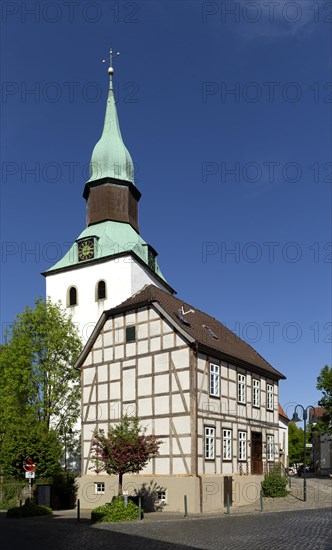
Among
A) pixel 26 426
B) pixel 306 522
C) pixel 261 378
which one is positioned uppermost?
pixel 261 378

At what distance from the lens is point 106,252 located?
161ft

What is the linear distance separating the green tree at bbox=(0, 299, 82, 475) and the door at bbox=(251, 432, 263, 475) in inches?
453

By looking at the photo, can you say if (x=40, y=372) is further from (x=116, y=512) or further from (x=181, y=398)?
(x=116, y=512)

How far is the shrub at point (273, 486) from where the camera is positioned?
34438 millimetres

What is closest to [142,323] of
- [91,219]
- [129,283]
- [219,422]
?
[219,422]

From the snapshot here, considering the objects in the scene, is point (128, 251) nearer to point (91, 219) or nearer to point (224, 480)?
point (91, 219)

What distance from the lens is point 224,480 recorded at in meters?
30.8

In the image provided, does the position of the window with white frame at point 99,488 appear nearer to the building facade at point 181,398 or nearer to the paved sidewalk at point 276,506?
the building facade at point 181,398

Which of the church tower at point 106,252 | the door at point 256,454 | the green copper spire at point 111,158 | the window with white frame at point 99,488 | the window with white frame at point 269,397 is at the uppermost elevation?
the green copper spire at point 111,158

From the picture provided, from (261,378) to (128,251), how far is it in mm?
14989

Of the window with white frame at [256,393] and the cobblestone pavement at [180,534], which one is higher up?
the window with white frame at [256,393]

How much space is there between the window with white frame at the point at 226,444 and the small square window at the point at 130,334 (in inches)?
247

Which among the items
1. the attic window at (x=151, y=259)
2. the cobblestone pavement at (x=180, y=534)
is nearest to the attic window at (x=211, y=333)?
the cobblestone pavement at (x=180, y=534)

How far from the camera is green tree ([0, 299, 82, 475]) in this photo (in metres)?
39.5
